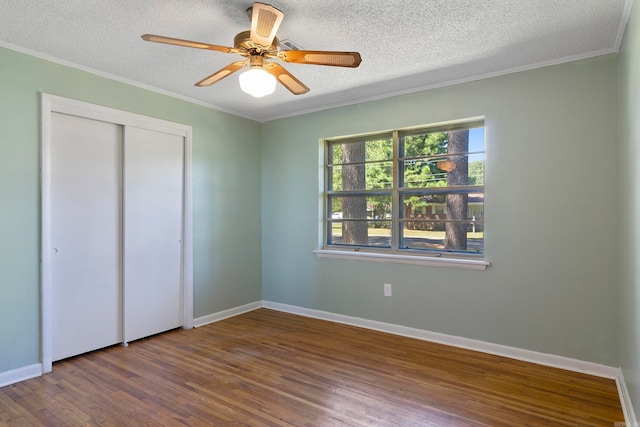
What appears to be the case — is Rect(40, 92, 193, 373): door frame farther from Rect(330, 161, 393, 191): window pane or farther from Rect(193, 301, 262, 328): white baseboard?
Rect(330, 161, 393, 191): window pane

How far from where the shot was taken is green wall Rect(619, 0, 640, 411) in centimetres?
189

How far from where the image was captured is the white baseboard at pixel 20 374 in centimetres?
258

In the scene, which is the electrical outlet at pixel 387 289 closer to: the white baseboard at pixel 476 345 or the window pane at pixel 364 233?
the white baseboard at pixel 476 345

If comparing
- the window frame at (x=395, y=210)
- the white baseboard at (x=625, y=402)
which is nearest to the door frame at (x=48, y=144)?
the window frame at (x=395, y=210)

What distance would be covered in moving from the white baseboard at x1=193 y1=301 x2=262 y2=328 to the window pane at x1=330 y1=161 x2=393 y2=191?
1.77m

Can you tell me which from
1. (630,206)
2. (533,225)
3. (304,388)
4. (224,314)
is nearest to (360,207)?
(533,225)

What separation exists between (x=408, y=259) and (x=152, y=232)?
2511mm

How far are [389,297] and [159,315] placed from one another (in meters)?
2.31

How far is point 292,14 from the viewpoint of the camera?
216 centimetres

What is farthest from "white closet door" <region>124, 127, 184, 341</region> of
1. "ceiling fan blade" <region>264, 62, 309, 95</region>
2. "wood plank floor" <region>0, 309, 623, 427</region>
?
"ceiling fan blade" <region>264, 62, 309, 95</region>

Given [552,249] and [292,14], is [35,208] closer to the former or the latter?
[292,14]

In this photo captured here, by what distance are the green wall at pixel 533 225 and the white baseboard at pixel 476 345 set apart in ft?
0.15

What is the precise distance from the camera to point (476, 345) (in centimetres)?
320

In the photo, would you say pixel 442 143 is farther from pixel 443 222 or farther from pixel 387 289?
pixel 387 289
